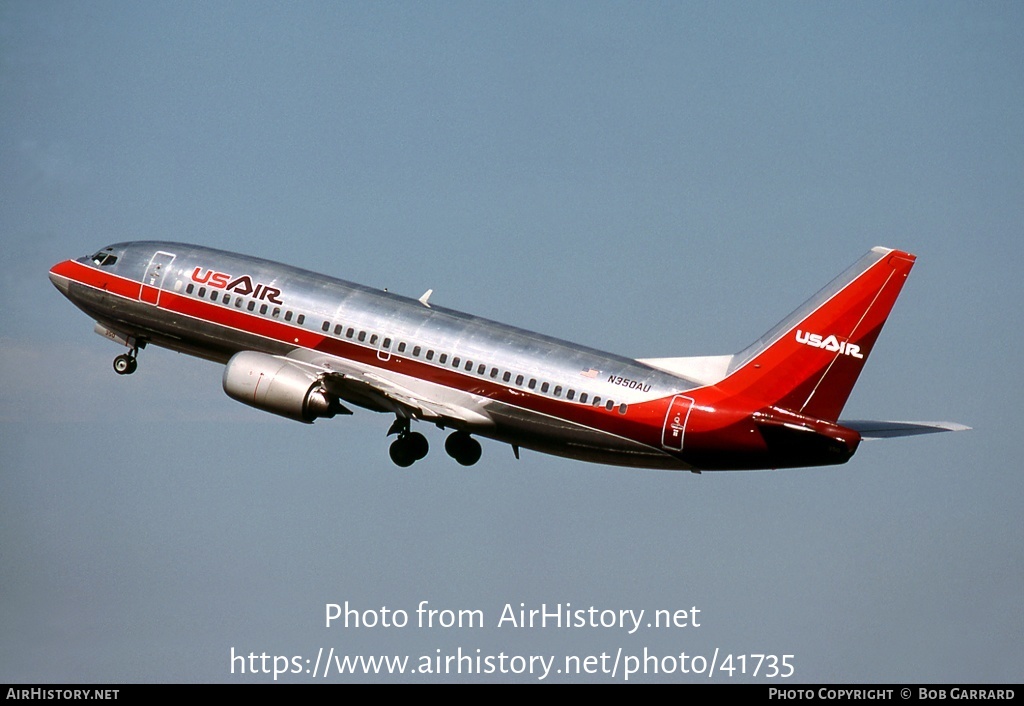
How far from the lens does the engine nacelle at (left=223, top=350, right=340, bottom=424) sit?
209ft

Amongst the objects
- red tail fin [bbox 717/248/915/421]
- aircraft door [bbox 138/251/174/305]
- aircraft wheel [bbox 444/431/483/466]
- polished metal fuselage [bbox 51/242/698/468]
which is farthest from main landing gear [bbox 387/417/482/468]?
red tail fin [bbox 717/248/915/421]

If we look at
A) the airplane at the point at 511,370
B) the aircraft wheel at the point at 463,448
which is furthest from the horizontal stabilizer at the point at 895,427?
the aircraft wheel at the point at 463,448

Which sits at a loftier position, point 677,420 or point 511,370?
point 511,370

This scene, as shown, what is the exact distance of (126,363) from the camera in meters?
72.2

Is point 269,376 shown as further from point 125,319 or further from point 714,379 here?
point 714,379

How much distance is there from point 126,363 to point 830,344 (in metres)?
28.1

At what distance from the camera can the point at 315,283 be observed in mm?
67188

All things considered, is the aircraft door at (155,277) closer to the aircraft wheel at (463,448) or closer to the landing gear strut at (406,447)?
the landing gear strut at (406,447)

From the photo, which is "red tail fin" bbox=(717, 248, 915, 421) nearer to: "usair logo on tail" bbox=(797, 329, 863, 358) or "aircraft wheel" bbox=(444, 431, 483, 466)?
"usair logo on tail" bbox=(797, 329, 863, 358)

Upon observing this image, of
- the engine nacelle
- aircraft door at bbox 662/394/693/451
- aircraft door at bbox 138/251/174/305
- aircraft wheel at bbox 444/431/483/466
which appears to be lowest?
the engine nacelle

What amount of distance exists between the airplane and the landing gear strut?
0.05 metres

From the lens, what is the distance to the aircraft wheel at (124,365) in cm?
7225

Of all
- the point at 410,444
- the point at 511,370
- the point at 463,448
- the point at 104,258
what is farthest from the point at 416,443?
the point at 104,258

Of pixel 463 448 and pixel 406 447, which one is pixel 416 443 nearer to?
pixel 406 447
